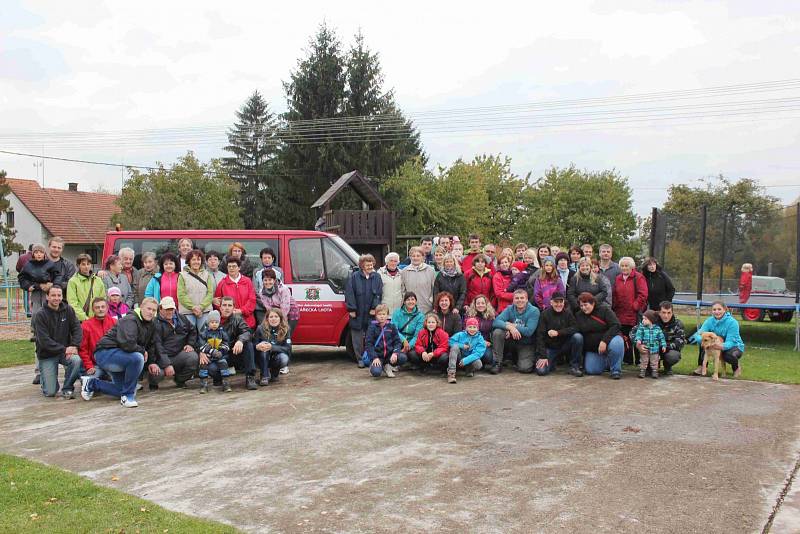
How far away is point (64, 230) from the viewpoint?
154 feet

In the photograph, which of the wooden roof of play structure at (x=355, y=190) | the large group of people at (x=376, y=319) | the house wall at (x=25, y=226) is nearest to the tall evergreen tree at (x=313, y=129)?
the wooden roof of play structure at (x=355, y=190)

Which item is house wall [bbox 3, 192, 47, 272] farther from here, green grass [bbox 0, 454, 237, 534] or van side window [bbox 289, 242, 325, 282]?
green grass [bbox 0, 454, 237, 534]

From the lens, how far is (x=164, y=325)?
28.3 ft

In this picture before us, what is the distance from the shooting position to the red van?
10508 mm

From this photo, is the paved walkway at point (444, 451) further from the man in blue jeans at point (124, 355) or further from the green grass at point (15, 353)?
the green grass at point (15, 353)

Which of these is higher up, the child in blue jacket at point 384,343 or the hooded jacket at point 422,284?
the hooded jacket at point 422,284

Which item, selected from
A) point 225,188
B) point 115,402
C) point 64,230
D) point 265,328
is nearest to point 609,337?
point 265,328

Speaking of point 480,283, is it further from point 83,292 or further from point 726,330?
point 83,292

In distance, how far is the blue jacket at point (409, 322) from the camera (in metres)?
9.80

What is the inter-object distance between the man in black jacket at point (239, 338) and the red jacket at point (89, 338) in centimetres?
146

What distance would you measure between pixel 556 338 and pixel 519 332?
511 mm

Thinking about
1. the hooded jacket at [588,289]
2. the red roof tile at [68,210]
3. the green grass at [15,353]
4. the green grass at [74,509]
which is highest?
the red roof tile at [68,210]

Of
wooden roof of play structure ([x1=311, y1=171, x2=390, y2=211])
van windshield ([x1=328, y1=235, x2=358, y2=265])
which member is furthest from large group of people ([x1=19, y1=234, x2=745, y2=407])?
wooden roof of play structure ([x1=311, y1=171, x2=390, y2=211])

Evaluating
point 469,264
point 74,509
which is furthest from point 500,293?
point 74,509
